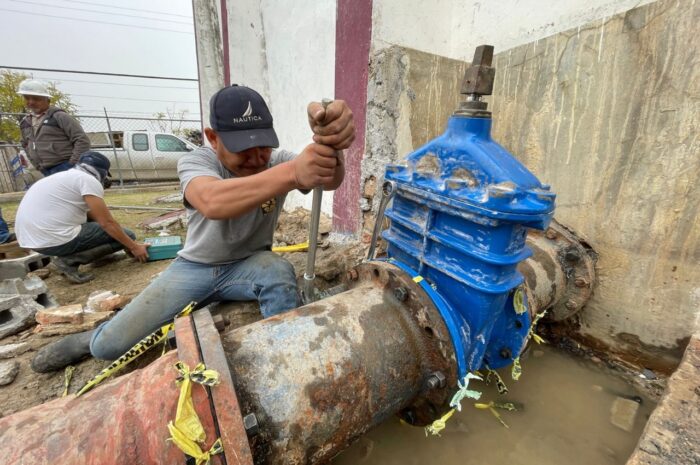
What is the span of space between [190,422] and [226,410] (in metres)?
0.08

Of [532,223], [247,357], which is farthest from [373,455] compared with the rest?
[532,223]

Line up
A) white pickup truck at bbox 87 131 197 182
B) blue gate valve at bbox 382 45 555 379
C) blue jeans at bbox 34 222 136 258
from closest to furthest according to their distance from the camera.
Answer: blue gate valve at bbox 382 45 555 379 < blue jeans at bbox 34 222 136 258 < white pickup truck at bbox 87 131 197 182

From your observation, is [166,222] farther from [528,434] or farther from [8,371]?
[528,434]

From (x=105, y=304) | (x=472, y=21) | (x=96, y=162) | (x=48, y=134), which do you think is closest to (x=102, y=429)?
(x=105, y=304)

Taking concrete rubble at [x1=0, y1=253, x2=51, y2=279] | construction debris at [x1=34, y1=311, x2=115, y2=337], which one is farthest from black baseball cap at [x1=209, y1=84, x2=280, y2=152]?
concrete rubble at [x1=0, y1=253, x2=51, y2=279]

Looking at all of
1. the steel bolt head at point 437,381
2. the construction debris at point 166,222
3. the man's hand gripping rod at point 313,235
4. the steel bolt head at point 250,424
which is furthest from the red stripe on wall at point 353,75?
the construction debris at point 166,222

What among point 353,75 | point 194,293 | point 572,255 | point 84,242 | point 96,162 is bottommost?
point 84,242

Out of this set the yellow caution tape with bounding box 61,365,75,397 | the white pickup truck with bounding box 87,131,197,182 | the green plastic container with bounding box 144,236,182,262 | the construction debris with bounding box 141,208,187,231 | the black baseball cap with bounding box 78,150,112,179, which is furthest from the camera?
the white pickup truck with bounding box 87,131,197,182

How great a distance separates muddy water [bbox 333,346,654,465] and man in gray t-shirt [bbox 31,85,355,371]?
29.1 inches

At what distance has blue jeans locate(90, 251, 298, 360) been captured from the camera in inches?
65.1

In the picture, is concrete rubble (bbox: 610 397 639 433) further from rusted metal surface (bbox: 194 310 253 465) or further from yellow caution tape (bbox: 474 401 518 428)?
rusted metal surface (bbox: 194 310 253 465)

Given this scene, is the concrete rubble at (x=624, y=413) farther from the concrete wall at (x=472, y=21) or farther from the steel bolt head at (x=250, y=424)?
the concrete wall at (x=472, y=21)

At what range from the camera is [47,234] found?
2859 mm

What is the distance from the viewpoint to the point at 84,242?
10.1ft
